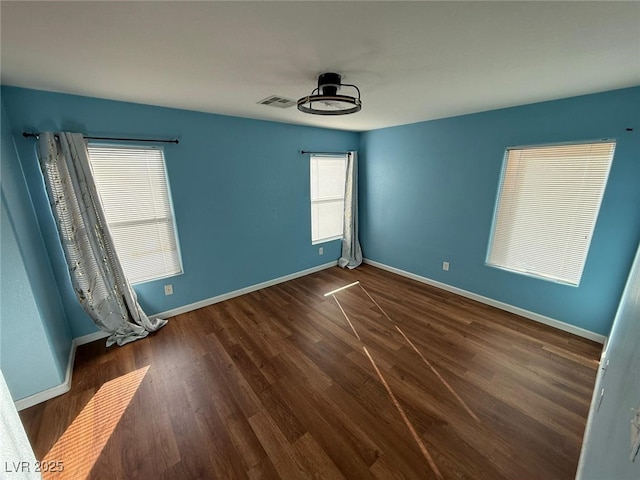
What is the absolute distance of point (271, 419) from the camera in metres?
1.73

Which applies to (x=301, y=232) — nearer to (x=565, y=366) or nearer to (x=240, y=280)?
(x=240, y=280)

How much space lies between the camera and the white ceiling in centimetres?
108

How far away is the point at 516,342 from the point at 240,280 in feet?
10.5

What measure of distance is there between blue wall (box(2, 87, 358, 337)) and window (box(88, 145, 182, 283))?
4.3 inches

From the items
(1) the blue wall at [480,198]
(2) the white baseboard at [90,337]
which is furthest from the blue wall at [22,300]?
(1) the blue wall at [480,198]

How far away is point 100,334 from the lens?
2568 millimetres

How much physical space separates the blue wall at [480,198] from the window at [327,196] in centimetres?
41

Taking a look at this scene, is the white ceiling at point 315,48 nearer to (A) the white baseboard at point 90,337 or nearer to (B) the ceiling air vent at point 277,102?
(B) the ceiling air vent at point 277,102

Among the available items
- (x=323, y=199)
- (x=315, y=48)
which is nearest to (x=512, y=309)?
(x=323, y=199)

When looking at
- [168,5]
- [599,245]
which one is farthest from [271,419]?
[599,245]

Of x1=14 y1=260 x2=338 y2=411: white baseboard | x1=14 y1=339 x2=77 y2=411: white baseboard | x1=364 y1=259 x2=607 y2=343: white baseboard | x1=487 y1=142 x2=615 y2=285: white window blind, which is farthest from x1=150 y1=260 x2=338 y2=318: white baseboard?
x1=487 y1=142 x2=615 y2=285: white window blind

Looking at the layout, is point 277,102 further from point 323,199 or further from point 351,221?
point 351,221

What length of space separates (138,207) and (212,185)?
773mm

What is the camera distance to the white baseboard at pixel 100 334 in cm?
184
